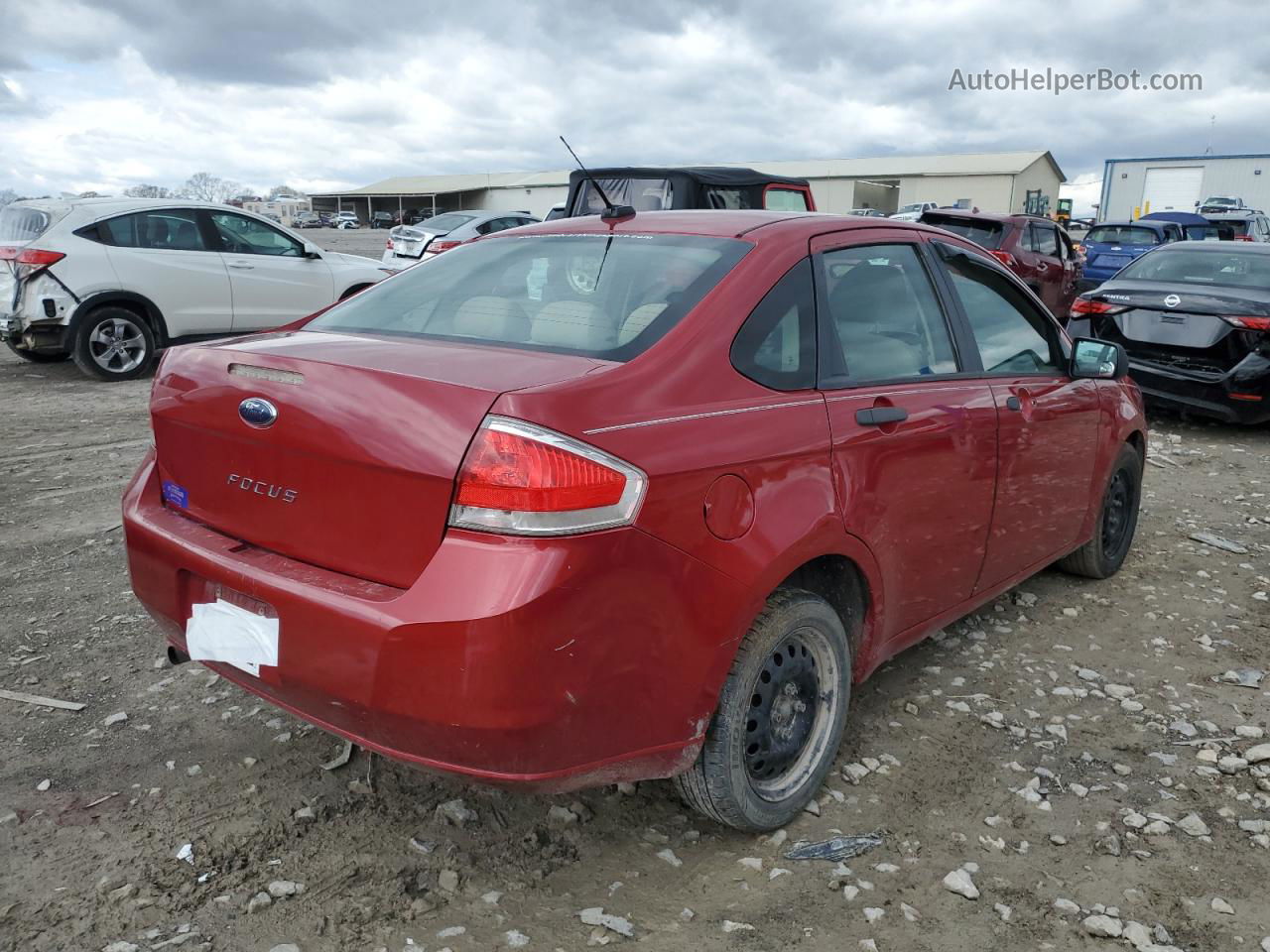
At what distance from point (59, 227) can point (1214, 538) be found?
9328 millimetres

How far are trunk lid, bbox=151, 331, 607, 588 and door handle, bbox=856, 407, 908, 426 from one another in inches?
33.8

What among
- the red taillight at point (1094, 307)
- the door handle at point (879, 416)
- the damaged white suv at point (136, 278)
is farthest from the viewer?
the damaged white suv at point (136, 278)

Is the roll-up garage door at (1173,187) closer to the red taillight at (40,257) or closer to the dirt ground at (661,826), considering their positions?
the red taillight at (40,257)

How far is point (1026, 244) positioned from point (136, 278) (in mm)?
11342

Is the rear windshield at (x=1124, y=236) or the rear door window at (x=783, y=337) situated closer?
the rear door window at (x=783, y=337)

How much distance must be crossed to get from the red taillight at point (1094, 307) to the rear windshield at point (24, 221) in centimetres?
889

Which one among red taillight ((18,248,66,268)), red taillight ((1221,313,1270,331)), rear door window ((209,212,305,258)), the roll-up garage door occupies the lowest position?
red taillight ((1221,313,1270,331))

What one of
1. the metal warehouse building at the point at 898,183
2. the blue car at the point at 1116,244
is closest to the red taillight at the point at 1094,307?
the blue car at the point at 1116,244

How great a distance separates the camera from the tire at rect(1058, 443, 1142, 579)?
4.64 metres

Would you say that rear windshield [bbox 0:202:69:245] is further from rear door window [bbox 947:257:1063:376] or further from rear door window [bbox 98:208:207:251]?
rear door window [bbox 947:257:1063:376]

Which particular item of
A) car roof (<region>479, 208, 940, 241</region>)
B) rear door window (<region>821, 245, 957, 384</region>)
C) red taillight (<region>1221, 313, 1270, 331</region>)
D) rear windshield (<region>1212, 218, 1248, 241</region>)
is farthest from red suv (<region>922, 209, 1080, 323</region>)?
car roof (<region>479, 208, 940, 241</region>)

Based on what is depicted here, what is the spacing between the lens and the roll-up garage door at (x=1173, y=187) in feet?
150

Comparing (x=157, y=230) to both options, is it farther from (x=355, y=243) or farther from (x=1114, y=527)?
(x=355, y=243)

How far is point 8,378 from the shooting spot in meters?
9.58
